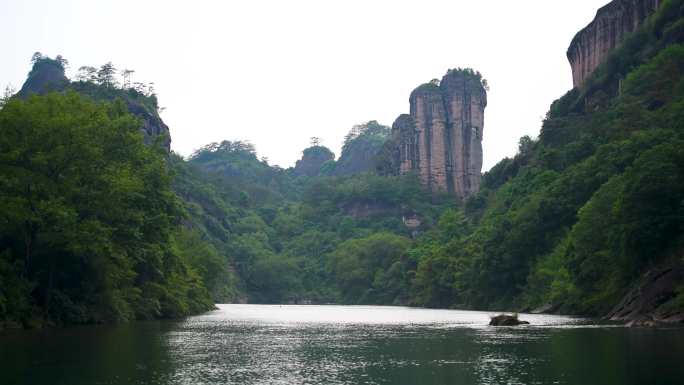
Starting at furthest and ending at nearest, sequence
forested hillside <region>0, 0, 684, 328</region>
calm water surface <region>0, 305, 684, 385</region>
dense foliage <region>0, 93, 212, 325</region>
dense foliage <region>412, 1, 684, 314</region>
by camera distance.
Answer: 1. dense foliage <region>412, 1, 684, 314</region>
2. forested hillside <region>0, 0, 684, 328</region>
3. dense foliage <region>0, 93, 212, 325</region>
4. calm water surface <region>0, 305, 684, 385</region>

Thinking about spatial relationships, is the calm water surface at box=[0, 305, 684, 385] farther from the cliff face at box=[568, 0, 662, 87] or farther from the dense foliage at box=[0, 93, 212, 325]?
the cliff face at box=[568, 0, 662, 87]

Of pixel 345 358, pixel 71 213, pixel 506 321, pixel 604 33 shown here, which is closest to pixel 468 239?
pixel 604 33

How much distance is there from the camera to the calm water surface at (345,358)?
26562 millimetres

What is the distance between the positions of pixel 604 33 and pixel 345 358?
422 feet

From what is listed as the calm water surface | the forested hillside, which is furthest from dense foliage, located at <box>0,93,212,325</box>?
the calm water surface

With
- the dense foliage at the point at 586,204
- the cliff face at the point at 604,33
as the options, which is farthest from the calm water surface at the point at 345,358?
the cliff face at the point at 604,33

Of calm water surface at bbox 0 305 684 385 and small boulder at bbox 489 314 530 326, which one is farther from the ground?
small boulder at bbox 489 314 530 326

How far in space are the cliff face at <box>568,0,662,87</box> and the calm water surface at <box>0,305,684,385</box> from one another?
338ft

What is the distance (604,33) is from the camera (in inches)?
5802

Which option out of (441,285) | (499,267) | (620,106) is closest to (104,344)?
(499,267)

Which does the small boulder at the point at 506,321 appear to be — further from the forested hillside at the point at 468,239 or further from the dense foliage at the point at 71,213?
the dense foliage at the point at 71,213

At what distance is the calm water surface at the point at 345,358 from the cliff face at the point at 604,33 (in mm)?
102952

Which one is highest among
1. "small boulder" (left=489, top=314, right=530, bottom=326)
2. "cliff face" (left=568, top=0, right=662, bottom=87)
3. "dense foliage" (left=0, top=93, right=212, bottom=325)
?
"cliff face" (left=568, top=0, right=662, bottom=87)

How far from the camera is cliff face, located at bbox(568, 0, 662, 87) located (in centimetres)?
13738
